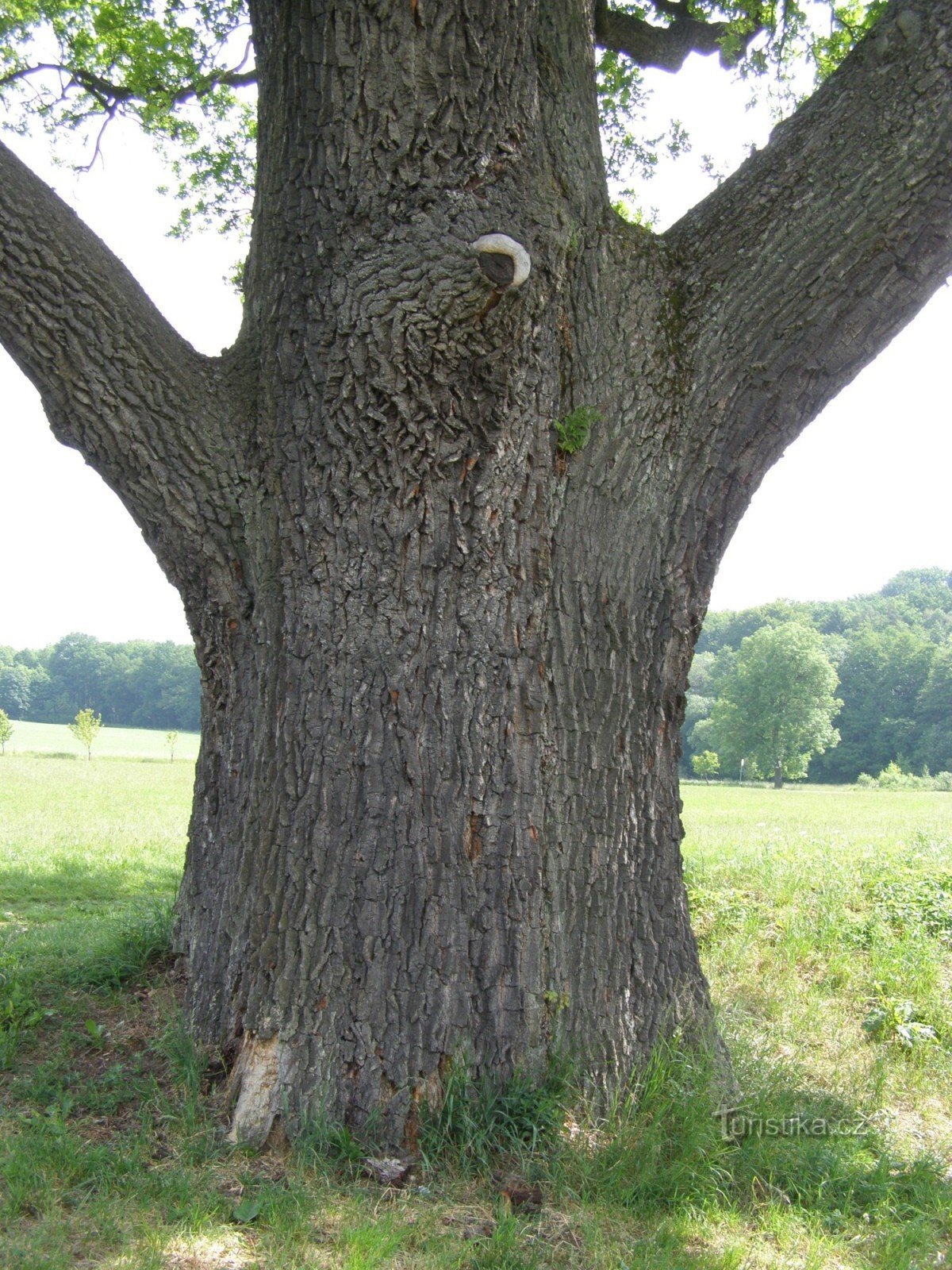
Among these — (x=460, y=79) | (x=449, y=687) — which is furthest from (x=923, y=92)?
(x=449, y=687)

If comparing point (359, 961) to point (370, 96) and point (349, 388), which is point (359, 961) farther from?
point (370, 96)

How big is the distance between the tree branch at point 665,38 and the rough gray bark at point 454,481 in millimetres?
2495

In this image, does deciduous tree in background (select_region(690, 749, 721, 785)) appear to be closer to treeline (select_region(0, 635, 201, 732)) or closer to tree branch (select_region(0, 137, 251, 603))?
treeline (select_region(0, 635, 201, 732))

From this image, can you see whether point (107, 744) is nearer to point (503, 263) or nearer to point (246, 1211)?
point (246, 1211)

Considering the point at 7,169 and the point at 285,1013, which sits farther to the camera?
the point at 7,169

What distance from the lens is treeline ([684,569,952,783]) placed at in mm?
67875

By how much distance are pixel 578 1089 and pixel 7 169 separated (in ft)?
13.6

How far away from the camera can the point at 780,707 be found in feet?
189

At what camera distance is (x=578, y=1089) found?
10.6 feet

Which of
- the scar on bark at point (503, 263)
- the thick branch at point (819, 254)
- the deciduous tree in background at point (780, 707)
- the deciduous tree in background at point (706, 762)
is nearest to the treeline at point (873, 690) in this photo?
the deciduous tree in background at point (780, 707)

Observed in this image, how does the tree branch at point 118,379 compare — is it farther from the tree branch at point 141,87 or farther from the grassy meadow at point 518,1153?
the tree branch at point 141,87


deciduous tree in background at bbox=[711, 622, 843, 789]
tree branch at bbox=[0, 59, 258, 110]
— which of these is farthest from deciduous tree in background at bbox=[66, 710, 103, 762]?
tree branch at bbox=[0, 59, 258, 110]

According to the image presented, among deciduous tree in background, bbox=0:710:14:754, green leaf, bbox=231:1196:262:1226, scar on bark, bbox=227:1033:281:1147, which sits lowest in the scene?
deciduous tree in background, bbox=0:710:14:754

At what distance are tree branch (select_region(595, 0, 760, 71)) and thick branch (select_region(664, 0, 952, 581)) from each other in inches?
105
